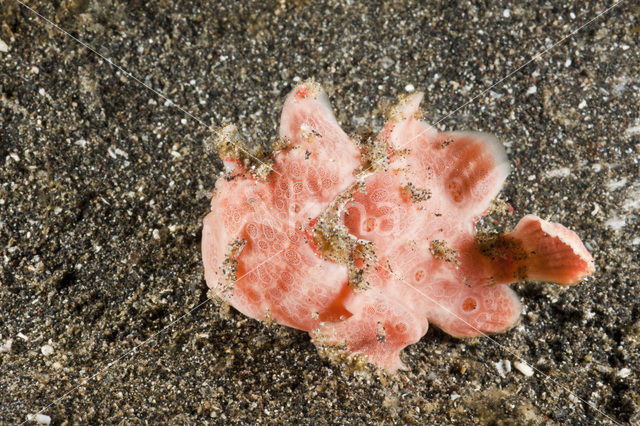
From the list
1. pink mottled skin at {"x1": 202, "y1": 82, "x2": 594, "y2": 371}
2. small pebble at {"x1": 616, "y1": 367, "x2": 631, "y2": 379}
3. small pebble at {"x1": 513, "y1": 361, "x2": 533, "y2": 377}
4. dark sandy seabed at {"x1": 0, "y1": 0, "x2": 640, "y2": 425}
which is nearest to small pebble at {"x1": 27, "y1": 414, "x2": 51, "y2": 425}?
dark sandy seabed at {"x1": 0, "y1": 0, "x2": 640, "y2": 425}

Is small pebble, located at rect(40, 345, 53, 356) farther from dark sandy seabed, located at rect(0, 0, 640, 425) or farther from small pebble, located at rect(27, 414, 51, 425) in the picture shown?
small pebble, located at rect(27, 414, 51, 425)

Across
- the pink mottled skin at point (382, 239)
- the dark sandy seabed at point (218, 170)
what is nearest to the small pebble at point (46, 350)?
the dark sandy seabed at point (218, 170)

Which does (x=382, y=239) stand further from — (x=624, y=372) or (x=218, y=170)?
(x=624, y=372)

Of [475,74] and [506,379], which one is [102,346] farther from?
[475,74]

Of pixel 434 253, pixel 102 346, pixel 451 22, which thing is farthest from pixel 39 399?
pixel 451 22

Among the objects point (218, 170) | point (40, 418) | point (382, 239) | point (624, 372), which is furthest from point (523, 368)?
point (40, 418)

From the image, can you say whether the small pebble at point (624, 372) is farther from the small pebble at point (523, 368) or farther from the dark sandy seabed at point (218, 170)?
the small pebble at point (523, 368)
